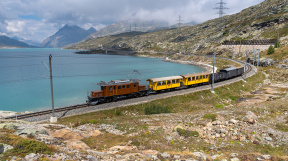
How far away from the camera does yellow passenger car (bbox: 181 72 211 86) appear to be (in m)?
42.6

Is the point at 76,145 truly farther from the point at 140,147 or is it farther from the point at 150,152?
the point at 150,152

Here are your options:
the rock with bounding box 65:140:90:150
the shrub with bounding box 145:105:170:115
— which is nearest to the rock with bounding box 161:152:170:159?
the rock with bounding box 65:140:90:150

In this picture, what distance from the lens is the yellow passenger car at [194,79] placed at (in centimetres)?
4262

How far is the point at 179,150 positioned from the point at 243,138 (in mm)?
7055

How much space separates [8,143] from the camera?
11570mm

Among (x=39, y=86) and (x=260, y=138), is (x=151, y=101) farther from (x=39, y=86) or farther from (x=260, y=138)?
(x=39, y=86)

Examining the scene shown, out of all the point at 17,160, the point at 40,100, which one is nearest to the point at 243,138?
the point at 17,160

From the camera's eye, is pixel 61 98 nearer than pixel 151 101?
No

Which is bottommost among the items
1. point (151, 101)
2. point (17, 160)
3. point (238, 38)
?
point (151, 101)

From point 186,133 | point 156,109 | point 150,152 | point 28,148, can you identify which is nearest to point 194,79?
point 156,109

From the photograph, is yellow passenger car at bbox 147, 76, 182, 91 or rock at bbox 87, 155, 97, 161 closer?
rock at bbox 87, 155, 97, 161

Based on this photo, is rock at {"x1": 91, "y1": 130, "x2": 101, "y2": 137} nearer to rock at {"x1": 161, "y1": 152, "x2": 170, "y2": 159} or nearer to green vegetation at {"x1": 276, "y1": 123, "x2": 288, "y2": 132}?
rock at {"x1": 161, "y1": 152, "x2": 170, "y2": 159}

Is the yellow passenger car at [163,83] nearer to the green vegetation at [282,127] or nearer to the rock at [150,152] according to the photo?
the green vegetation at [282,127]

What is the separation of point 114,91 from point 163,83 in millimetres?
11475
